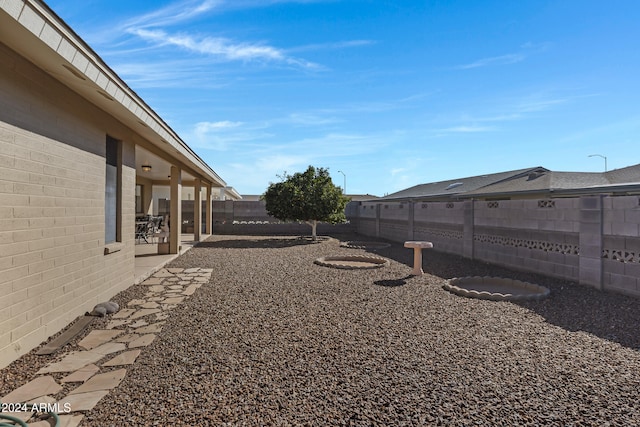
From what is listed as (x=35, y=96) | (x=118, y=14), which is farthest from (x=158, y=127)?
(x=35, y=96)

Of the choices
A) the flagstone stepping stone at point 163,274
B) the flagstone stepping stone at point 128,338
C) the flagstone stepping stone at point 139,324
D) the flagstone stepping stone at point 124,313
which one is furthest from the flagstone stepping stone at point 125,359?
the flagstone stepping stone at point 163,274

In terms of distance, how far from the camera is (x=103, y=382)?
120 inches

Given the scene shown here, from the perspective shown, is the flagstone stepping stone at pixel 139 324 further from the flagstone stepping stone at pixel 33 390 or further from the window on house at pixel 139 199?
the window on house at pixel 139 199

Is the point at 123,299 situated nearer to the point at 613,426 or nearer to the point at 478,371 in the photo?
the point at 478,371

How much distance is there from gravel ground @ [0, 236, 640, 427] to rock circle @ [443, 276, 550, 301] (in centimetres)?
19

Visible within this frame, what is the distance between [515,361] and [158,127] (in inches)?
254

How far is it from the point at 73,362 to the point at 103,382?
0.71 m

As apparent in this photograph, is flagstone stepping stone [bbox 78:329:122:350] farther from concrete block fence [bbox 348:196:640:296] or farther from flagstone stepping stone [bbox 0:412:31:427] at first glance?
concrete block fence [bbox 348:196:640:296]

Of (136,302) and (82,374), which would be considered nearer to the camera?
(82,374)

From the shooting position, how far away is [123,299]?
5938 millimetres

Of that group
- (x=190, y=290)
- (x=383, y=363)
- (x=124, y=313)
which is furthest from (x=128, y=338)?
(x=383, y=363)

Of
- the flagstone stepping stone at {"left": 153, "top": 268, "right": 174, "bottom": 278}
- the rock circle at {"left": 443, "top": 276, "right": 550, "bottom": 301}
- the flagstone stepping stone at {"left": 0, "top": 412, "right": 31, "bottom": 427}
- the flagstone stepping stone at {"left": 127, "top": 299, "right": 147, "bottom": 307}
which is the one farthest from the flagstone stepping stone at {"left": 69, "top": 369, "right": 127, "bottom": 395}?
the rock circle at {"left": 443, "top": 276, "right": 550, "bottom": 301}

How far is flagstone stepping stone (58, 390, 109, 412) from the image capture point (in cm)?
263

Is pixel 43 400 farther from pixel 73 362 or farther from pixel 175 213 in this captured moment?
pixel 175 213
